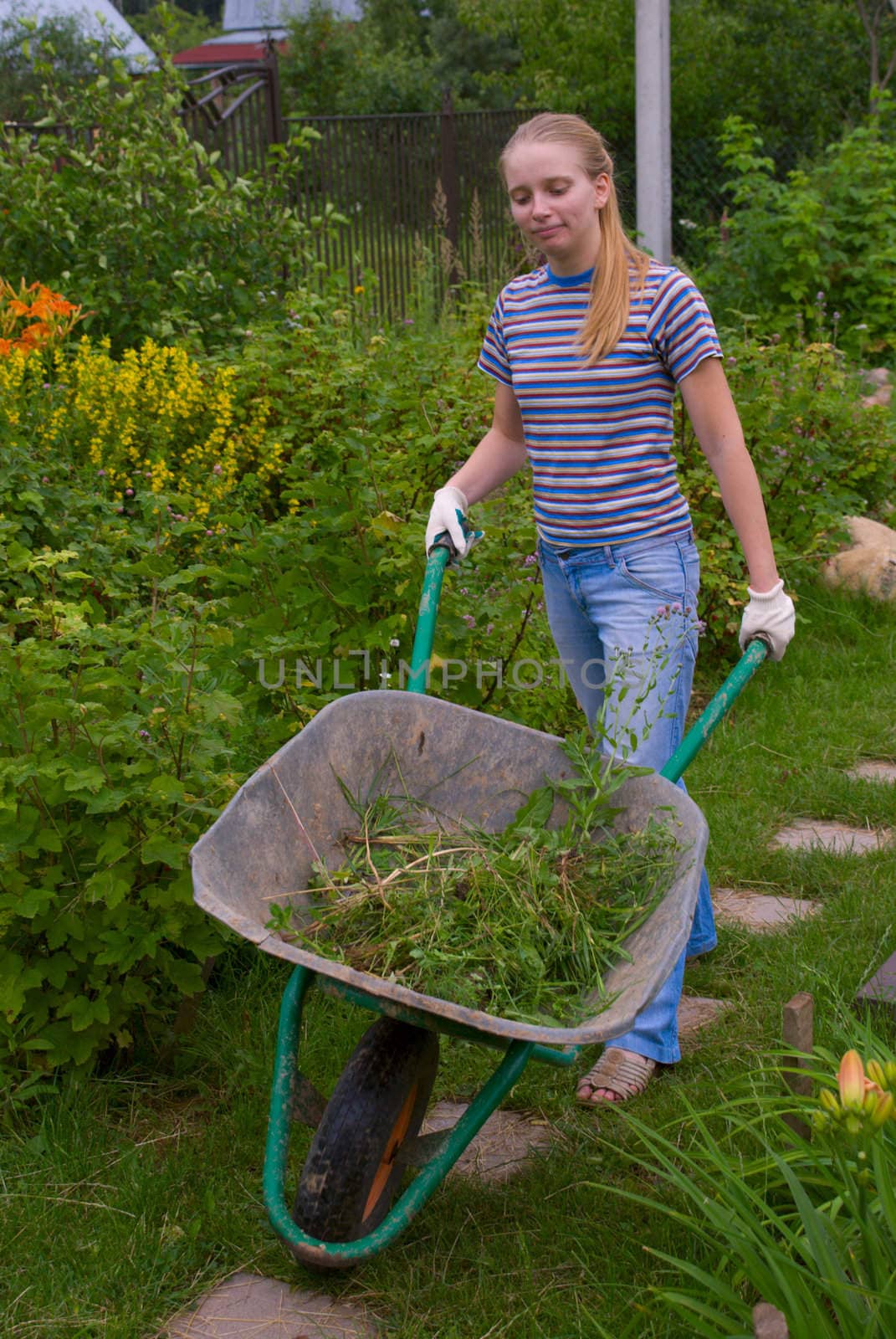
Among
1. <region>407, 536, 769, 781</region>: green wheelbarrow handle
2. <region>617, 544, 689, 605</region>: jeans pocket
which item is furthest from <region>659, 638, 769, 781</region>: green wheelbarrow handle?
<region>617, 544, 689, 605</region>: jeans pocket

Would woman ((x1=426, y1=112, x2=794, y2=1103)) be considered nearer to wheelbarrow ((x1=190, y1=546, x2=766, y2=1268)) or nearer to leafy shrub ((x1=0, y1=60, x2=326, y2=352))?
wheelbarrow ((x1=190, y1=546, x2=766, y2=1268))

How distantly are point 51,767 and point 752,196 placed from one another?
310 inches

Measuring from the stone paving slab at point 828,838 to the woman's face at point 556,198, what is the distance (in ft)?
6.04

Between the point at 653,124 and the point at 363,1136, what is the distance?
21.5 feet

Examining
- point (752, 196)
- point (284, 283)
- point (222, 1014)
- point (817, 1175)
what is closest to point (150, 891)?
point (222, 1014)

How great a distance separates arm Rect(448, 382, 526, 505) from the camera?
2889 millimetres

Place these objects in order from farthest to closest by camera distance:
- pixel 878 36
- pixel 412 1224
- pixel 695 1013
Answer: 1. pixel 878 36
2. pixel 695 1013
3. pixel 412 1224

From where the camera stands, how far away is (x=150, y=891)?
255 centimetres

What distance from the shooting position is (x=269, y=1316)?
7.08 ft

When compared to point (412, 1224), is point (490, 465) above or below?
above

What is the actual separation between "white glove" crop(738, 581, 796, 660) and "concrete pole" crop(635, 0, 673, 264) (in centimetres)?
523

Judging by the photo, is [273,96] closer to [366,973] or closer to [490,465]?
[490,465]

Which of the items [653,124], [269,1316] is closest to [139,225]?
[653,124]

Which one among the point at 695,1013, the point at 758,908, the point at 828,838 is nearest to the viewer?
the point at 695,1013
